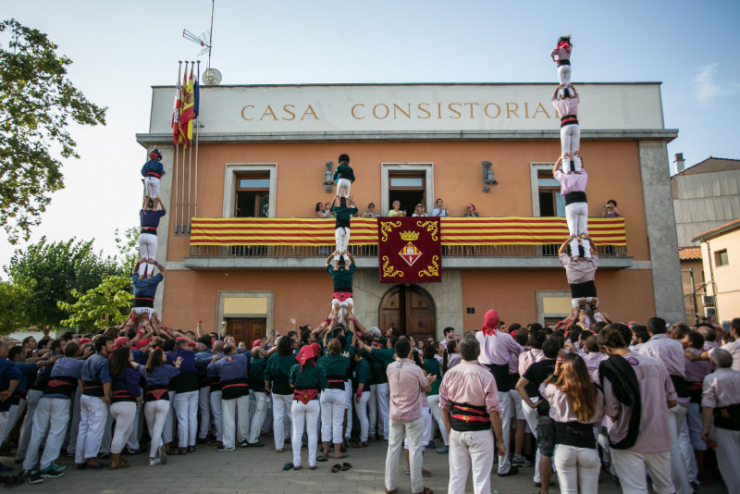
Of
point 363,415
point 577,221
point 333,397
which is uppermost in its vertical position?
point 577,221

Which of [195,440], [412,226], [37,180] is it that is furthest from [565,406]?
[37,180]

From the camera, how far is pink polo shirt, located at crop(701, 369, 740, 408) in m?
5.16

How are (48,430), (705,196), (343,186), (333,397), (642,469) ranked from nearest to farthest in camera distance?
(642,469) → (48,430) → (333,397) → (343,186) → (705,196)

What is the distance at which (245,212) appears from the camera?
15.9 meters

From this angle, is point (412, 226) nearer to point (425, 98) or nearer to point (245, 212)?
point (425, 98)

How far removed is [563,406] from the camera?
4484 millimetres

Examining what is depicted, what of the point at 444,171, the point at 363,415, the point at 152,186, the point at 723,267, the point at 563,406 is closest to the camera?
the point at 563,406

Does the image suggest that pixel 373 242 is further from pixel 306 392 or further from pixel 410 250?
pixel 306 392

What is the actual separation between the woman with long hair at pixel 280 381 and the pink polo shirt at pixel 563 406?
415cm

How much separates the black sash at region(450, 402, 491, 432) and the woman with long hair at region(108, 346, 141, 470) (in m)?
4.88

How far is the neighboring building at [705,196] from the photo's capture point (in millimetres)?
29188

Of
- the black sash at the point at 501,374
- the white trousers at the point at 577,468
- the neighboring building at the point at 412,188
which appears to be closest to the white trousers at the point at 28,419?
the black sash at the point at 501,374

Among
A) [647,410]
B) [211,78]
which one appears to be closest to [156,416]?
[647,410]

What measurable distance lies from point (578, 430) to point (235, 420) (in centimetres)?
602
